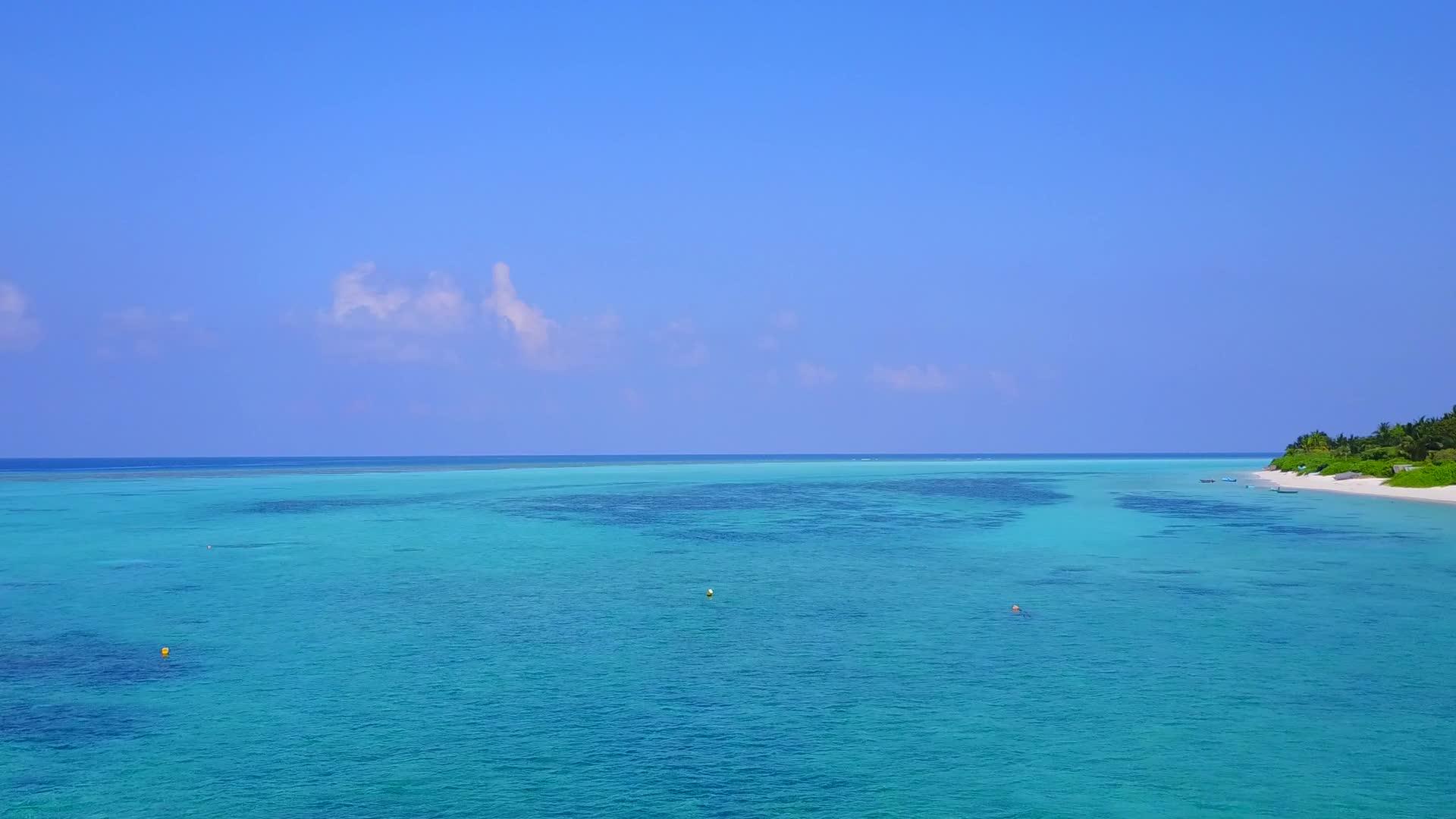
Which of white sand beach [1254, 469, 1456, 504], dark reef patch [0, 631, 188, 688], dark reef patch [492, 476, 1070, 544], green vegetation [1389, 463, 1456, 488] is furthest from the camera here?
green vegetation [1389, 463, 1456, 488]

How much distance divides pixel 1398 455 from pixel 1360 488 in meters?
8.47

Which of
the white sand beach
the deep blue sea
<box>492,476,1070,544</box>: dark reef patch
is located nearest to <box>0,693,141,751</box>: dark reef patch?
the deep blue sea

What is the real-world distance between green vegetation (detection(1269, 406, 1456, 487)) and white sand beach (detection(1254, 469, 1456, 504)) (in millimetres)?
992

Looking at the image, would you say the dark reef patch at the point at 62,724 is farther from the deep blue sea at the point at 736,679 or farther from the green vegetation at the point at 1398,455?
the green vegetation at the point at 1398,455

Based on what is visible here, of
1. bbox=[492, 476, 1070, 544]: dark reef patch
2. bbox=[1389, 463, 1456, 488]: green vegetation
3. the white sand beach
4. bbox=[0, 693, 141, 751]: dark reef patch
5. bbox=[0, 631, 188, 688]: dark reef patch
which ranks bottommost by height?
bbox=[0, 693, 141, 751]: dark reef patch

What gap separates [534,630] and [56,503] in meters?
70.4

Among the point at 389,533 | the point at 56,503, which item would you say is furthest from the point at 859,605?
the point at 56,503

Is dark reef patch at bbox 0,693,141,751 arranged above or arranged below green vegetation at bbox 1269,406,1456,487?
below

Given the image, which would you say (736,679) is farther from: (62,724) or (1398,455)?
(1398,455)

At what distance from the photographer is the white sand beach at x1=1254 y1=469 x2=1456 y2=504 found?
64.6m

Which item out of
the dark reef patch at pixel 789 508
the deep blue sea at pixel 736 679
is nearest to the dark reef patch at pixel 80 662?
the deep blue sea at pixel 736 679

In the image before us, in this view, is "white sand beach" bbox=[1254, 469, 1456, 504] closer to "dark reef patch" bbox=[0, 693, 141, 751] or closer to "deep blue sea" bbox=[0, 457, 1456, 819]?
"deep blue sea" bbox=[0, 457, 1456, 819]

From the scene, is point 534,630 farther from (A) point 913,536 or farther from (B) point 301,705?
(A) point 913,536

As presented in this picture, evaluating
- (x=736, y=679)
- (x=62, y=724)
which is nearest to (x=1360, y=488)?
(x=736, y=679)
